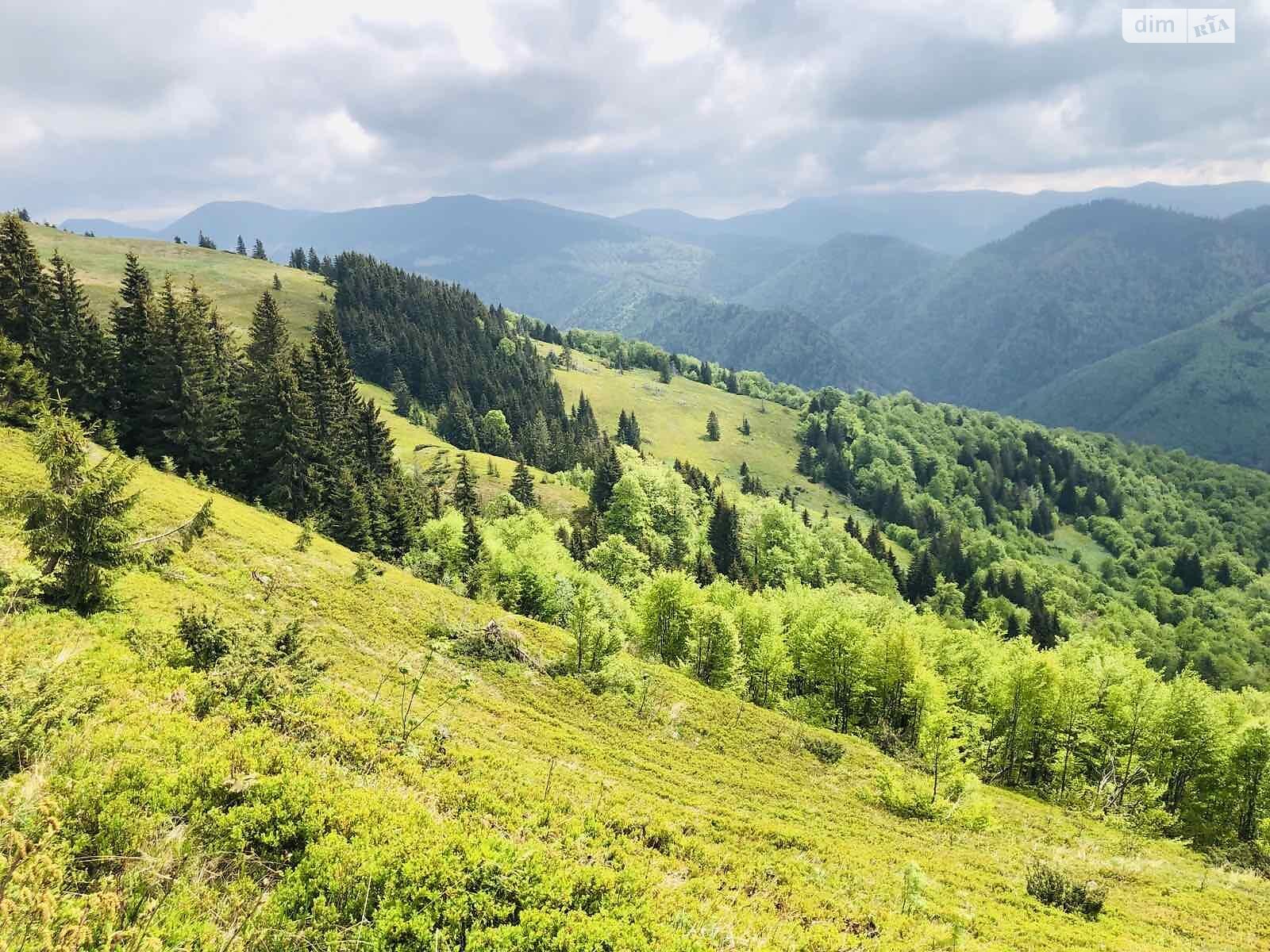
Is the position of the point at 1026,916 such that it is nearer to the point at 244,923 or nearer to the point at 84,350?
the point at 244,923

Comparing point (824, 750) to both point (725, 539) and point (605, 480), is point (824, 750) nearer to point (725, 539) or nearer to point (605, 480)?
point (725, 539)

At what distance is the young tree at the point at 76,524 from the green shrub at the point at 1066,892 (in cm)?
3681

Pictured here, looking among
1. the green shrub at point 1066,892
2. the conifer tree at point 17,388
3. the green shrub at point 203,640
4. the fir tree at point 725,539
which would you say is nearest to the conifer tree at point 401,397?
the fir tree at point 725,539

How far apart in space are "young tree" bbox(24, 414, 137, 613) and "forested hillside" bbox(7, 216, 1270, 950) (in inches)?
3.8

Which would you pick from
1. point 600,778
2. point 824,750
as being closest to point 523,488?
point 824,750

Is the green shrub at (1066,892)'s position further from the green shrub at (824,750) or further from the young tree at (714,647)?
the young tree at (714,647)

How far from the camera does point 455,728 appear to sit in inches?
859

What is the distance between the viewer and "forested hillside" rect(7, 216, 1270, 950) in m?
10.4

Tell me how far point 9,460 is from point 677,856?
4346 centimetres

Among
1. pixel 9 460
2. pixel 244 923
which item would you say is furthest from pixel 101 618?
pixel 9 460

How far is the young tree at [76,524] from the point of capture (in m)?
19.4

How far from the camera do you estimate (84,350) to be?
55.1 metres

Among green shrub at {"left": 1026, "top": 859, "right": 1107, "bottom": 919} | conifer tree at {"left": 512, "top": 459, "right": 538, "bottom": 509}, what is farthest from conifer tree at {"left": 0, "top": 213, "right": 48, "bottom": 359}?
green shrub at {"left": 1026, "top": 859, "right": 1107, "bottom": 919}

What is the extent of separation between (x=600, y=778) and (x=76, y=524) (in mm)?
19726
